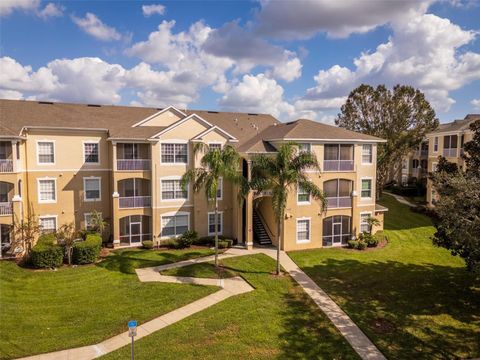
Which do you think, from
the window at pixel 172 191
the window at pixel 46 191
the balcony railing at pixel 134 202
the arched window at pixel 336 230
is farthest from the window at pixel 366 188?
the window at pixel 46 191

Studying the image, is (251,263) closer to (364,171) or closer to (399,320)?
(399,320)

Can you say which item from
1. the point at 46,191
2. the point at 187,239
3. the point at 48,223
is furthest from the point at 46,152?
the point at 187,239

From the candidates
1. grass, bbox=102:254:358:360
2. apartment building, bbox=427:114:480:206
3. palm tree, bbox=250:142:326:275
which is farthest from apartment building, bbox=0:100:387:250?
apartment building, bbox=427:114:480:206

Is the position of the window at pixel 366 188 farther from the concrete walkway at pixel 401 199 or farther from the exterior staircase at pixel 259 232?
the concrete walkway at pixel 401 199

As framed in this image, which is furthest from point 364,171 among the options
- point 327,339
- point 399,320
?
point 327,339

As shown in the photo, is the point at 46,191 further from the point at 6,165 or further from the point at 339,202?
the point at 339,202
